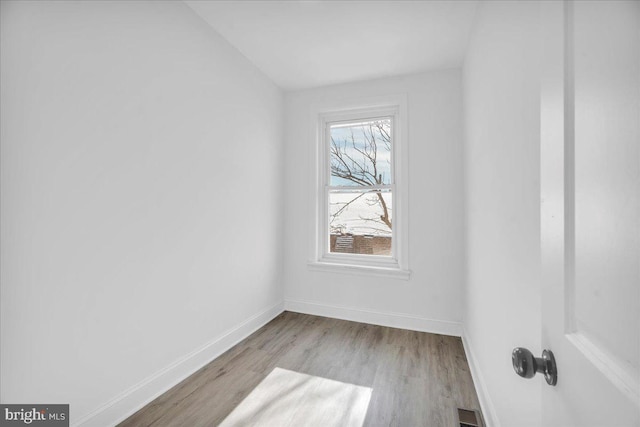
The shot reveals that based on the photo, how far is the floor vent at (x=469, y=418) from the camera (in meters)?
1.60

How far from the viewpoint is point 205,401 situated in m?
1.78

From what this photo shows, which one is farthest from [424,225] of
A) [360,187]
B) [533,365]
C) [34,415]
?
[34,415]

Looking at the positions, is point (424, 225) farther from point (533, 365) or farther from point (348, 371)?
point (533, 365)

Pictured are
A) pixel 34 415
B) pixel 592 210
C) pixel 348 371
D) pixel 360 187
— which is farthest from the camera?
pixel 360 187

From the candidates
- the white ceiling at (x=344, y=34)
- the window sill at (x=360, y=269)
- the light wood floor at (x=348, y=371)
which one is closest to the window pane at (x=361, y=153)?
the white ceiling at (x=344, y=34)

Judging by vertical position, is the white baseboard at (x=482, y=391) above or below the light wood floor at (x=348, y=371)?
above

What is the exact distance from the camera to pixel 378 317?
117 inches

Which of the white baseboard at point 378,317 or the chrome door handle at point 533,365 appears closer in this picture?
the chrome door handle at point 533,365

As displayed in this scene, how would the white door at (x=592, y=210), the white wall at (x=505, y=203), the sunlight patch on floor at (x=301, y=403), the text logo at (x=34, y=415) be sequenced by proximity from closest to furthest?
the white door at (x=592, y=210), the white wall at (x=505, y=203), the text logo at (x=34, y=415), the sunlight patch on floor at (x=301, y=403)

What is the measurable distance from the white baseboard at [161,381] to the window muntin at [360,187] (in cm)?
136

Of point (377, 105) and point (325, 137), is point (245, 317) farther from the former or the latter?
point (377, 105)

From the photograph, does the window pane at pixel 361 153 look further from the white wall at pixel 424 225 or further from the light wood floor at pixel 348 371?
the light wood floor at pixel 348 371

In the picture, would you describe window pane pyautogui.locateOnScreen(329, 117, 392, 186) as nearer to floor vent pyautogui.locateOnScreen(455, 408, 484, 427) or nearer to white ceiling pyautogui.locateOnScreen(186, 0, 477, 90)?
white ceiling pyautogui.locateOnScreen(186, 0, 477, 90)

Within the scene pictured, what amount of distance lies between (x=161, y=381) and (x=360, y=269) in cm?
195
